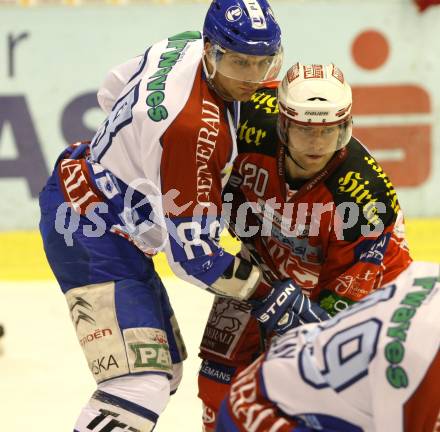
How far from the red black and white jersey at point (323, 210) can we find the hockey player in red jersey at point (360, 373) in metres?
1.16

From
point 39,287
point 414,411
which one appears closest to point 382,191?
point 414,411

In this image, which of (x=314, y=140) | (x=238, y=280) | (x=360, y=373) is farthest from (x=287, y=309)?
(x=360, y=373)

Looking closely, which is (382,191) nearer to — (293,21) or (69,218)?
(69,218)

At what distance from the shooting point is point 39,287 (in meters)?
6.25

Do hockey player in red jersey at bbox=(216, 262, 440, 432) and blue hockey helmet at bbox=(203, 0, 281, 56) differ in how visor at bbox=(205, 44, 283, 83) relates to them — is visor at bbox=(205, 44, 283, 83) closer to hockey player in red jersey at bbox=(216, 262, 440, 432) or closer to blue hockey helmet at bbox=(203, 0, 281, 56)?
blue hockey helmet at bbox=(203, 0, 281, 56)

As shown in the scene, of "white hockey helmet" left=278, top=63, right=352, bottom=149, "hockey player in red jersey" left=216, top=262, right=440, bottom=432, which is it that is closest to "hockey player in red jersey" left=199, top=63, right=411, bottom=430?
"white hockey helmet" left=278, top=63, right=352, bottom=149

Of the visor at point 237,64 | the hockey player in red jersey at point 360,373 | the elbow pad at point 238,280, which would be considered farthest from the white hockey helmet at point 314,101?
the hockey player in red jersey at point 360,373

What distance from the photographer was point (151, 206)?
3.76 m

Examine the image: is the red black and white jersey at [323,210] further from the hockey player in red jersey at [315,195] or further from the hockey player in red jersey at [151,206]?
the hockey player in red jersey at [151,206]

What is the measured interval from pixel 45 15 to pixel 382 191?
352 cm

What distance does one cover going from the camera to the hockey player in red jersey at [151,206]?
3.59 m

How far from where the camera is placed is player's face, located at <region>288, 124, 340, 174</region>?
3.71 meters

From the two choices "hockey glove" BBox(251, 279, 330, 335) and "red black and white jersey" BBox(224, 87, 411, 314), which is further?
"red black and white jersey" BBox(224, 87, 411, 314)

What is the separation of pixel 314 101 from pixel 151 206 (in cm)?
59
